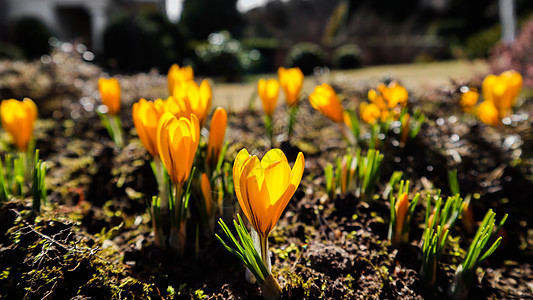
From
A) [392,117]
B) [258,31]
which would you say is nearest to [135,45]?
[392,117]

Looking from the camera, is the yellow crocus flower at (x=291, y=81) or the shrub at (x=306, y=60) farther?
the shrub at (x=306, y=60)

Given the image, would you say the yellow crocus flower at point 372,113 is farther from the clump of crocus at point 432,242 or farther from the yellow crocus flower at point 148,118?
the yellow crocus flower at point 148,118

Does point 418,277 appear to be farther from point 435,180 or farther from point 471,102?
point 471,102

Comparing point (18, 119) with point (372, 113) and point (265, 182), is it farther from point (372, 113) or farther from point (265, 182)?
point (372, 113)

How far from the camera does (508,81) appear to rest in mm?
2082

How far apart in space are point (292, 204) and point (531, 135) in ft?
5.09

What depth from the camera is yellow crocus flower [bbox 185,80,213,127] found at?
1.47 m

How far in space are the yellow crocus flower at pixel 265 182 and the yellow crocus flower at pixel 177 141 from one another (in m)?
0.24

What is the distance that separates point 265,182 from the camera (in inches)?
35.3

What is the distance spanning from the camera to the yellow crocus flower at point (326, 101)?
1.79m

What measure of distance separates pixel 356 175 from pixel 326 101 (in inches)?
17.4

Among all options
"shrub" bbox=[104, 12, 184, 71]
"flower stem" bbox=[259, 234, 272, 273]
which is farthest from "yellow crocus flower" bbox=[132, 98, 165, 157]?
"shrub" bbox=[104, 12, 184, 71]

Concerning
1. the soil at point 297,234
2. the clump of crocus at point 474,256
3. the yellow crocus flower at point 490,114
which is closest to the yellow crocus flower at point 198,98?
the soil at point 297,234

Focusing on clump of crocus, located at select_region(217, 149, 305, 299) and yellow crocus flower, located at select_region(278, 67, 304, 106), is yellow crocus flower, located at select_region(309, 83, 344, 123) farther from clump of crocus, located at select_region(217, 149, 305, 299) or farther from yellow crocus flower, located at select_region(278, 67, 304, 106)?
clump of crocus, located at select_region(217, 149, 305, 299)
